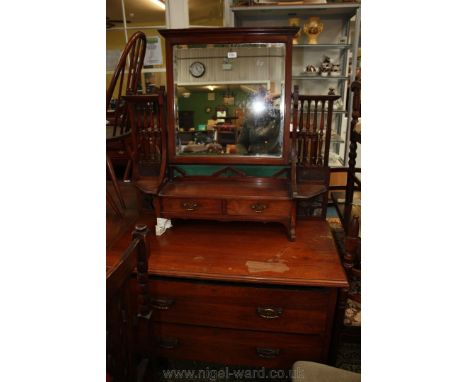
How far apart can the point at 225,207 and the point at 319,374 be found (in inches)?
25.2

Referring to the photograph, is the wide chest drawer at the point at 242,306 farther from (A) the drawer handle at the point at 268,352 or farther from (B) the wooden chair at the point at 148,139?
(B) the wooden chair at the point at 148,139

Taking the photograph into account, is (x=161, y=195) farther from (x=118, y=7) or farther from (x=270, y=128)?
(x=118, y=7)

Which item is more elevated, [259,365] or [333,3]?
[333,3]

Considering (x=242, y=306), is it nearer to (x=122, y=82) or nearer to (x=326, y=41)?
(x=122, y=82)

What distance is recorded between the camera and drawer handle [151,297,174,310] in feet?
3.63

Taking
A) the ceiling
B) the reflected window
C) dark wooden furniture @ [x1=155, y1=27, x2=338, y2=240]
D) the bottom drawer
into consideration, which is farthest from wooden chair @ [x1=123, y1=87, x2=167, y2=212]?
the ceiling

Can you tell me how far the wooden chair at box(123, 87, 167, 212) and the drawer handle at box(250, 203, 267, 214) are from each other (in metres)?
0.40

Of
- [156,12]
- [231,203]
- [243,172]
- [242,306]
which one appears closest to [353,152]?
[243,172]
